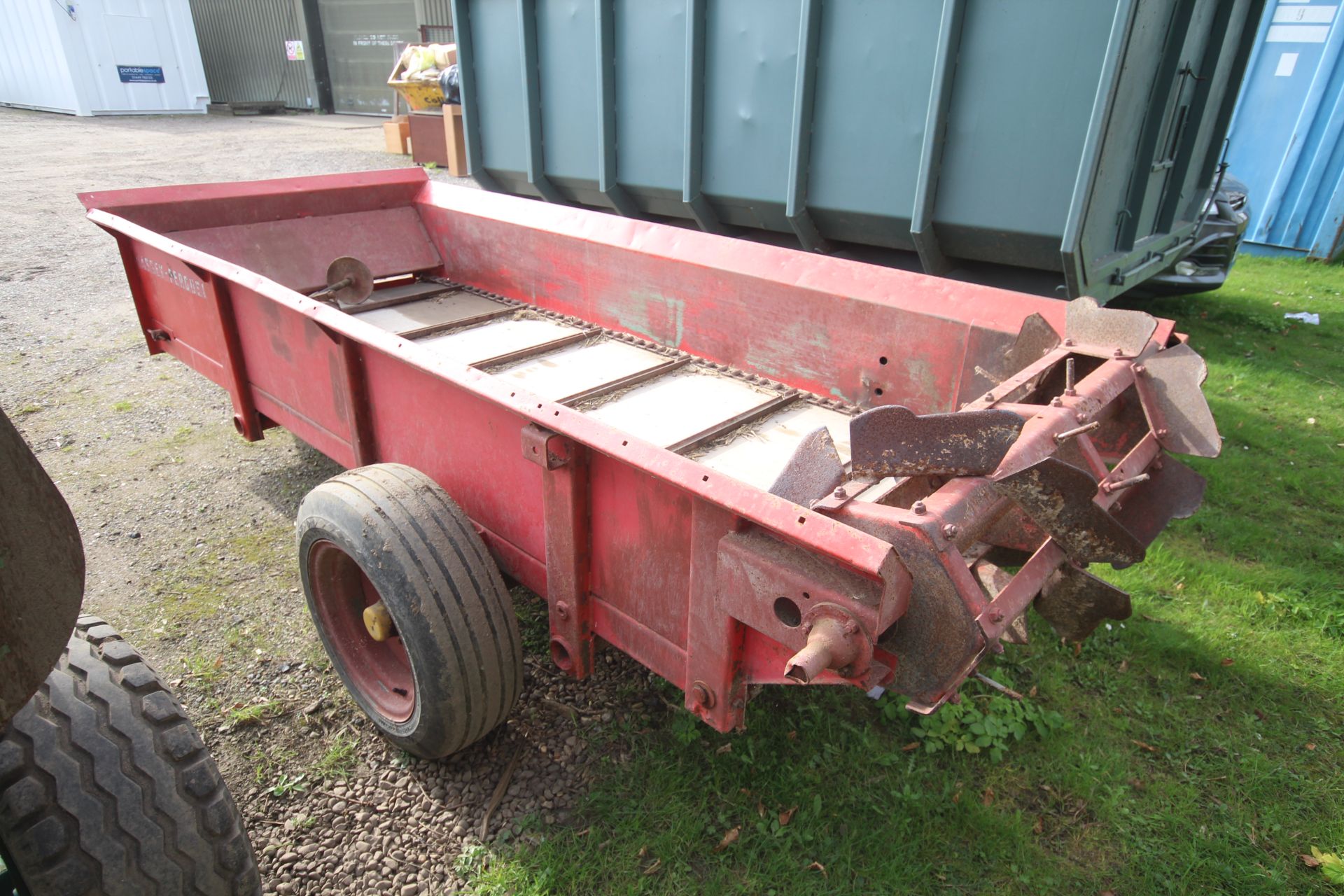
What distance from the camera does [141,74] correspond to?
1808 cm

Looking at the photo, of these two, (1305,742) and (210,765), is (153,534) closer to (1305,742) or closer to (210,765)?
(210,765)

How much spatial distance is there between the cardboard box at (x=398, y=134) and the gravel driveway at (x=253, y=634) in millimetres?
7694

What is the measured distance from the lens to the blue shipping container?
25.5ft

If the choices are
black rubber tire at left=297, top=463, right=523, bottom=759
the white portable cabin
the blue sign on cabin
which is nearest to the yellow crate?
the white portable cabin

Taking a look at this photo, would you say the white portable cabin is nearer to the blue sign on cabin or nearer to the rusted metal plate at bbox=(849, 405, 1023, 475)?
the blue sign on cabin

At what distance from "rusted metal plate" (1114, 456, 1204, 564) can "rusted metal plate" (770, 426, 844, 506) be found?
115cm

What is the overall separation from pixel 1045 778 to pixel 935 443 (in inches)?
58.8

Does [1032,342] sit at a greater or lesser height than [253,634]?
greater

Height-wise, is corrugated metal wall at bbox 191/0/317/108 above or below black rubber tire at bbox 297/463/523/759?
→ above

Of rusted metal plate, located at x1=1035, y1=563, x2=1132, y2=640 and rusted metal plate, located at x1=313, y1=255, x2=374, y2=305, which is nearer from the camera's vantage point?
rusted metal plate, located at x1=1035, y1=563, x2=1132, y2=640

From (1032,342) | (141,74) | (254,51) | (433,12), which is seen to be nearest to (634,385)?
(1032,342)

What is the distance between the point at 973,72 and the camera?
341 centimetres

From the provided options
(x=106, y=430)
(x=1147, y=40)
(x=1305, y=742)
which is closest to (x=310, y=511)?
(x=106, y=430)

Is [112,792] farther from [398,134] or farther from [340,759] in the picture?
[398,134]
